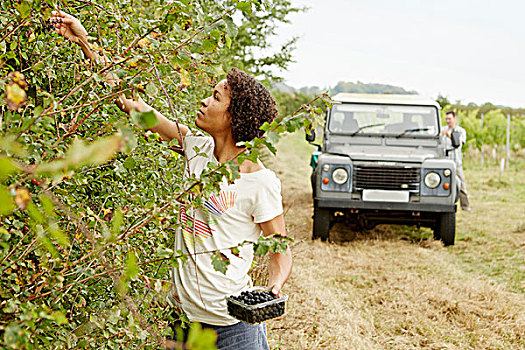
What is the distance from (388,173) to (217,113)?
17.0ft

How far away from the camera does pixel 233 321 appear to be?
1.98 meters

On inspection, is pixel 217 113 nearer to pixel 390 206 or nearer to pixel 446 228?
pixel 390 206

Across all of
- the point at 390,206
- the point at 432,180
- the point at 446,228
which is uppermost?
the point at 432,180

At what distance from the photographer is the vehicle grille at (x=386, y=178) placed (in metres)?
6.91

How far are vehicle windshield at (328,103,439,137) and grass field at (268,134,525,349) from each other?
5.05 ft

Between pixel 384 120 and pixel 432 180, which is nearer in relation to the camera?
pixel 432 180

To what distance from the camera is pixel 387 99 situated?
329 inches

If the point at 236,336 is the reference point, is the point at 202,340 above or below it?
above

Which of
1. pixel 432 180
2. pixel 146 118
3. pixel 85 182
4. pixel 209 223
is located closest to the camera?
pixel 146 118

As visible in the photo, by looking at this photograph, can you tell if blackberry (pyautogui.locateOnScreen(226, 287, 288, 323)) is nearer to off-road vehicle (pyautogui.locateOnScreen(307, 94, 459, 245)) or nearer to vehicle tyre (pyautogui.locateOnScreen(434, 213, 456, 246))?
off-road vehicle (pyautogui.locateOnScreen(307, 94, 459, 245))

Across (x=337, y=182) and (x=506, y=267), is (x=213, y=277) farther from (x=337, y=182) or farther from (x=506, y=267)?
(x=506, y=267)

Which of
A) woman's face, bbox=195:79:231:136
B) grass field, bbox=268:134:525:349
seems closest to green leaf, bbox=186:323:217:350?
woman's face, bbox=195:79:231:136

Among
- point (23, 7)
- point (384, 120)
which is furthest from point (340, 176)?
point (23, 7)

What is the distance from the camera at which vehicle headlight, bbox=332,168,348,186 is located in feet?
22.8
